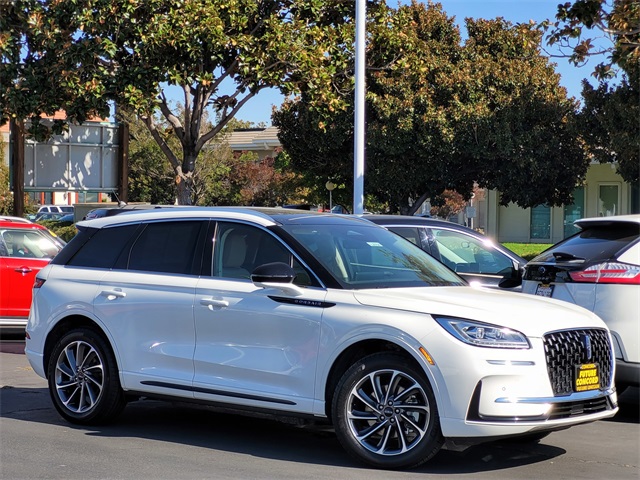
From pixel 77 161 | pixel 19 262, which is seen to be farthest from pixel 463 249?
pixel 77 161

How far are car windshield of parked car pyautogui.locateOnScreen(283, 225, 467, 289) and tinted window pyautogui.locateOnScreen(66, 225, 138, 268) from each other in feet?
5.51

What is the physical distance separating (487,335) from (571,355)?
676 mm

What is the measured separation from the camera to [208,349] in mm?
7488

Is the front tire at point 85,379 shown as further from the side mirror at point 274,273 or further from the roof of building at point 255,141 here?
the roof of building at point 255,141

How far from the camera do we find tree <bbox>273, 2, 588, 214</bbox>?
1387 inches

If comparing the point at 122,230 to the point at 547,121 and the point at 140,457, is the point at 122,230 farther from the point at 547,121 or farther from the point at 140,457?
the point at 547,121

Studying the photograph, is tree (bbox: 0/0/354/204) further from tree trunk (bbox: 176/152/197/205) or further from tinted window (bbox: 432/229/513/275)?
tinted window (bbox: 432/229/513/275)

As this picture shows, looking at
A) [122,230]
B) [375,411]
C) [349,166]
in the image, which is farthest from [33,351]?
[349,166]

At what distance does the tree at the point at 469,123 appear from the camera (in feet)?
116

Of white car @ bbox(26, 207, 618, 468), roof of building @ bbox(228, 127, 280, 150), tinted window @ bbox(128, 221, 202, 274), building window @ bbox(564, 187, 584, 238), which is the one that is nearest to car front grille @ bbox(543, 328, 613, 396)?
white car @ bbox(26, 207, 618, 468)

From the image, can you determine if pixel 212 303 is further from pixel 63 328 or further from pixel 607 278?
pixel 607 278

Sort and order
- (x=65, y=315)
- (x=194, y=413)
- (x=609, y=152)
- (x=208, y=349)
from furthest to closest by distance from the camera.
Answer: (x=609, y=152) < (x=194, y=413) < (x=65, y=315) < (x=208, y=349)

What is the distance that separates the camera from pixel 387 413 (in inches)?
262

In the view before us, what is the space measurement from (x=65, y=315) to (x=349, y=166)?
30.6 m
